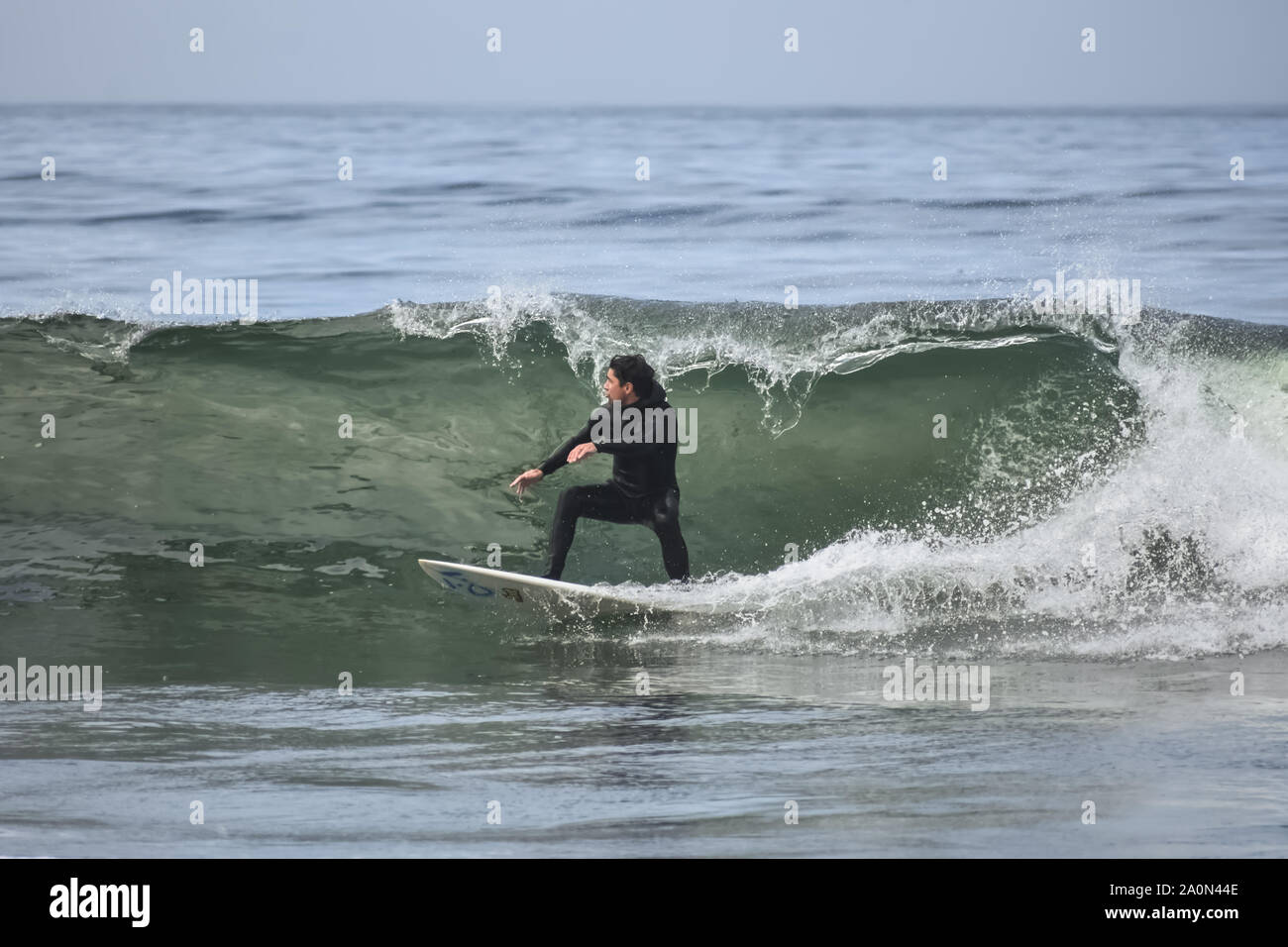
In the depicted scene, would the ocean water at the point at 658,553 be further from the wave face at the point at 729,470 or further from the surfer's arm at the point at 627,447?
the surfer's arm at the point at 627,447

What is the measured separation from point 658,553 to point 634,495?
1.84 meters

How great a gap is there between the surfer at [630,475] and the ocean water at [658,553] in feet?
1.46

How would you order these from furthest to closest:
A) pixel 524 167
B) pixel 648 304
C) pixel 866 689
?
pixel 524 167 < pixel 648 304 < pixel 866 689

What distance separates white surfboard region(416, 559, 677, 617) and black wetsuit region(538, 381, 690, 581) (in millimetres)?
141

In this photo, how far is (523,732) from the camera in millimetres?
6551

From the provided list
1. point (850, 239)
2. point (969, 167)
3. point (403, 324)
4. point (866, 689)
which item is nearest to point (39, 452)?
point (403, 324)

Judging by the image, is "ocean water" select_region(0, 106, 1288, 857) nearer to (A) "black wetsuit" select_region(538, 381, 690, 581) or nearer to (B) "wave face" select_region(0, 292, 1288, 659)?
(B) "wave face" select_region(0, 292, 1288, 659)

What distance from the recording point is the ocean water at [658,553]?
18.1 ft

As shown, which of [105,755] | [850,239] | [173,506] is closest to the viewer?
[105,755]

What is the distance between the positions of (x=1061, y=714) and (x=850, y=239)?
15115mm

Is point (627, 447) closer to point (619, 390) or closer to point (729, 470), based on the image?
point (619, 390)

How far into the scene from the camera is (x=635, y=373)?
8.74 metres

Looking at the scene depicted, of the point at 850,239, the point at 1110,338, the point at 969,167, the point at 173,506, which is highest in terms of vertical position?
the point at 969,167

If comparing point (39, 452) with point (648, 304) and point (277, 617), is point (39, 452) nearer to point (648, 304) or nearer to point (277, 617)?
point (277, 617)
